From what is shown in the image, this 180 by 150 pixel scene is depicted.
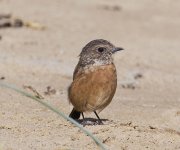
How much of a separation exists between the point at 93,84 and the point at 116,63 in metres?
5.81

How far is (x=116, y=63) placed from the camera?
14.4 metres

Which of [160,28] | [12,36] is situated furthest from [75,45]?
[160,28]

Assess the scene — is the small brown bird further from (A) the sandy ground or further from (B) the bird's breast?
(A) the sandy ground

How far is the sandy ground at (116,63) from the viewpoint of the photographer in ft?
25.8

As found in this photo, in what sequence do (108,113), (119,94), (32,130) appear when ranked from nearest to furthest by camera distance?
(32,130), (108,113), (119,94)

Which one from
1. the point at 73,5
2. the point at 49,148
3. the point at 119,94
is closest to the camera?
the point at 49,148

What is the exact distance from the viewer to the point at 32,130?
7.96 metres

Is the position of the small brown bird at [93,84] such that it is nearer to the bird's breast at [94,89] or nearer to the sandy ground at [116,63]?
the bird's breast at [94,89]

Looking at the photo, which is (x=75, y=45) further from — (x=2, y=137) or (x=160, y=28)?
(x=2, y=137)

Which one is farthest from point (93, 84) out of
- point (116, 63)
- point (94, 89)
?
point (116, 63)

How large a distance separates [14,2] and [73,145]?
12.2m

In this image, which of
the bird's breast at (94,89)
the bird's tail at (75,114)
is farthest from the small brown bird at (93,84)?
the bird's tail at (75,114)

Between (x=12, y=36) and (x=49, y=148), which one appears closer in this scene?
(x=49, y=148)

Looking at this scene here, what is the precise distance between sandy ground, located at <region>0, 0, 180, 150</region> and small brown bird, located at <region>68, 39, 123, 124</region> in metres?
0.29
